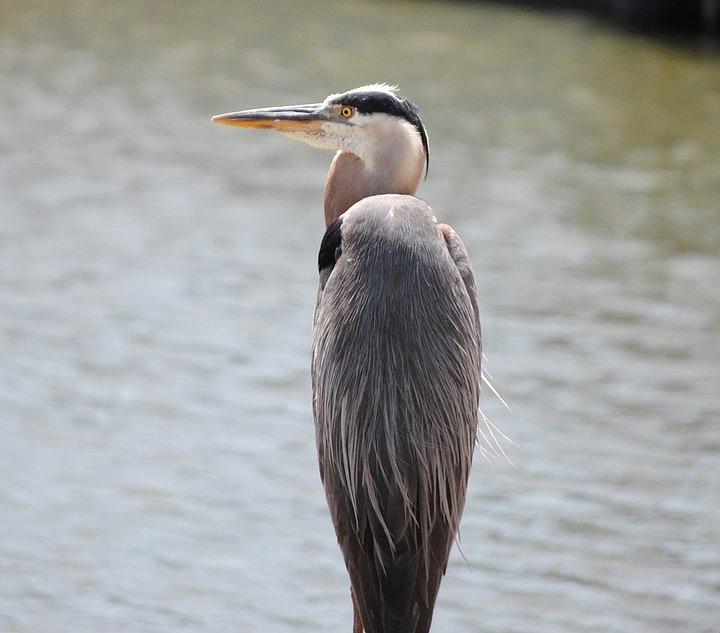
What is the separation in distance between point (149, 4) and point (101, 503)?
13704mm

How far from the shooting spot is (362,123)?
395 cm

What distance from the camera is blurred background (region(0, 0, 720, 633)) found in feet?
17.7

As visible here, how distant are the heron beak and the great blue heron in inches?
17.2

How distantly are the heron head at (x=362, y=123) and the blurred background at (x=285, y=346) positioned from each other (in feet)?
6.07

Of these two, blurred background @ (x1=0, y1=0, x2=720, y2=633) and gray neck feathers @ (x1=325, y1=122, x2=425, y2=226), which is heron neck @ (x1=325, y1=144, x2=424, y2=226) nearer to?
gray neck feathers @ (x1=325, y1=122, x2=425, y2=226)

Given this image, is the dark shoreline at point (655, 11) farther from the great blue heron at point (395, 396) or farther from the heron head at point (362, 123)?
the great blue heron at point (395, 396)

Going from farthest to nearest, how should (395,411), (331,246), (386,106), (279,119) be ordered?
(279,119) < (386,106) < (331,246) < (395,411)

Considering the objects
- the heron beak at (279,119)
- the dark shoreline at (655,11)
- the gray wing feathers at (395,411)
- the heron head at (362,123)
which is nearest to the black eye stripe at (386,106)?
the heron head at (362,123)

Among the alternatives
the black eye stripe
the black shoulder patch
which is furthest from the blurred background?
the black eye stripe

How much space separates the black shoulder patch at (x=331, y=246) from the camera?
12.1 feet

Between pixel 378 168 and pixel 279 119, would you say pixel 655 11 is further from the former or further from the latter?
pixel 378 168

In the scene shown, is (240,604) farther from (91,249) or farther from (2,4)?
(2,4)

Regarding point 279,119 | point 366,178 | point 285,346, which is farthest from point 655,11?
point 366,178

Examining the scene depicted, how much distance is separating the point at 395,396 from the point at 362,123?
2.86 feet
